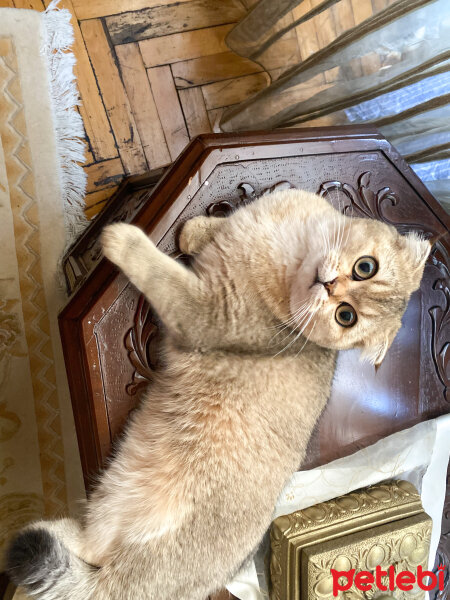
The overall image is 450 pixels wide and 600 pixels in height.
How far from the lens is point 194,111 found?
1.63 m

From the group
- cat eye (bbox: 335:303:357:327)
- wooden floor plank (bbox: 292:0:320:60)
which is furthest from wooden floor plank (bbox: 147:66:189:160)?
cat eye (bbox: 335:303:357:327)

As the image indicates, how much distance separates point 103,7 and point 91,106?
31cm

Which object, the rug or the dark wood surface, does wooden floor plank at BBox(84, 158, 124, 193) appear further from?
the dark wood surface

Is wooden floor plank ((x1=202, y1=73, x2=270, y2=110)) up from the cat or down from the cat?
up

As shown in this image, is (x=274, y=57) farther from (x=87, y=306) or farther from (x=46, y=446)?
(x=46, y=446)

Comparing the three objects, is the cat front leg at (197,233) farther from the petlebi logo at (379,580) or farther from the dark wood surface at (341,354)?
the petlebi logo at (379,580)

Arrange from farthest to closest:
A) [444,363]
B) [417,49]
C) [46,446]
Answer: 1. [46,446]
2. [444,363]
3. [417,49]

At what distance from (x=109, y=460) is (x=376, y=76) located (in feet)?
3.64

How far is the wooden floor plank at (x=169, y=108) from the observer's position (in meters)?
1.56

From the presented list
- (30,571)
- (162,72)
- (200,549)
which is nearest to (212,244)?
(200,549)

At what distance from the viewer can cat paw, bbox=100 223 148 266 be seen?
35.2 inches

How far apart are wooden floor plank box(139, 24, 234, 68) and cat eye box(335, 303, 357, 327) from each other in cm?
110

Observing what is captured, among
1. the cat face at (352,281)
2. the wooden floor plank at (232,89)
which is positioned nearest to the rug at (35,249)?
the wooden floor plank at (232,89)

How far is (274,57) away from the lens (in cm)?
159
